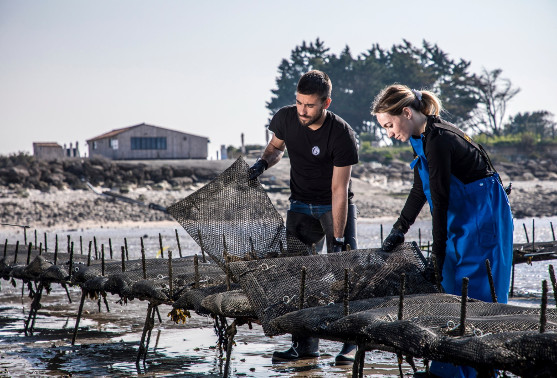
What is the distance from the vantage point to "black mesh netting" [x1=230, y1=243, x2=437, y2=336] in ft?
15.2

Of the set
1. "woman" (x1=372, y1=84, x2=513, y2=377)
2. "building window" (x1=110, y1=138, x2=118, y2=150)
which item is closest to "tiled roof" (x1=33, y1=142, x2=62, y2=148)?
"building window" (x1=110, y1=138, x2=118, y2=150)

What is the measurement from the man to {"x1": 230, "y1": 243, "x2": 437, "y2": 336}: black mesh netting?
2.54ft

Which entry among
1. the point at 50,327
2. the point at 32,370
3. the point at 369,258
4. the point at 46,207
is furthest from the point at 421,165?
the point at 46,207

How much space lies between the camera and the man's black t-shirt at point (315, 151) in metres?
5.63

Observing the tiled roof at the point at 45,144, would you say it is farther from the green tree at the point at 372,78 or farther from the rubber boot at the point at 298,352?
the rubber boot at the point at 298,352

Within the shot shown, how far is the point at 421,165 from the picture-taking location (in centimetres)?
446

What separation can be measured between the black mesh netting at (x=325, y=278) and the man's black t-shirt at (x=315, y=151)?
93 cm

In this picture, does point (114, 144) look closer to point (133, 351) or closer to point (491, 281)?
point (133, 351)

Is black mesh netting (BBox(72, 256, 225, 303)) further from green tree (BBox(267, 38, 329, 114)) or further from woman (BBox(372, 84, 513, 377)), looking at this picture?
green tree (BBox(267, 38, 329, 114))

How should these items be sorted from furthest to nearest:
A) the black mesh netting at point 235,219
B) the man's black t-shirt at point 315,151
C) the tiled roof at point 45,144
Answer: the tiled roof at point 45,144 → the black mesh netting at point 235,219 → the man's black t-shirt at point 315,151

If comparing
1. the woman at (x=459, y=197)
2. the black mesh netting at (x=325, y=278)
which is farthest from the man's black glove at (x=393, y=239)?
the woman at (x=459, y=197)

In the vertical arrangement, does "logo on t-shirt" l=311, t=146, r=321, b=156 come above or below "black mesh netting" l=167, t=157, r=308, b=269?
above

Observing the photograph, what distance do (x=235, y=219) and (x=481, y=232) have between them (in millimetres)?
2650

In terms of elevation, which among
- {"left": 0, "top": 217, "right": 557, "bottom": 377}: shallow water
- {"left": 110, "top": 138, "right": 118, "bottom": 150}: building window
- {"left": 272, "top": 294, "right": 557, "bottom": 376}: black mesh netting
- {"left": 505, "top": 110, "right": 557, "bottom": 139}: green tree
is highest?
{"left": 505, "top": 110, "right": 557, "bottom": 139}: green tree
